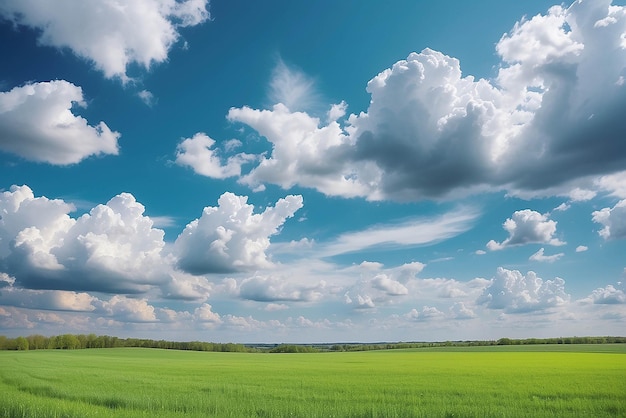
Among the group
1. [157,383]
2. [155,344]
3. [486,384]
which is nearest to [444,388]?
[486,384]

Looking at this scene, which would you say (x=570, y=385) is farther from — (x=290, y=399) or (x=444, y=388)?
(x=290, y=399)

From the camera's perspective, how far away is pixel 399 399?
23.8m

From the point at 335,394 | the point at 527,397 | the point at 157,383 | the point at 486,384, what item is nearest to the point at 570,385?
the point at 486,384

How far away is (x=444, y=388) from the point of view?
28719 millimetres

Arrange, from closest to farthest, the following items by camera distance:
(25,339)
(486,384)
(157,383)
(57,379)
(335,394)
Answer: (335,394), (486,384), (157,383), (57,379), (25,339)

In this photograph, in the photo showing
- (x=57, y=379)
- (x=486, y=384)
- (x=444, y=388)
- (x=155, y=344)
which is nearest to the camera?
(x=444, y=388)

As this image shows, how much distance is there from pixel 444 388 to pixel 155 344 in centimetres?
18182

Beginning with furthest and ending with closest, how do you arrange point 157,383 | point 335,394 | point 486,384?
point 157,383
point 486,384
point 335,394

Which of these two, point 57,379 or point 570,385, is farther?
point 57,379

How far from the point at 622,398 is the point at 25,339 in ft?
644

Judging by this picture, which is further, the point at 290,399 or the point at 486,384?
the point at 486,384

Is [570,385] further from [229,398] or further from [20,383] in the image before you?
[20,383]

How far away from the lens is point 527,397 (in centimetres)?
2488

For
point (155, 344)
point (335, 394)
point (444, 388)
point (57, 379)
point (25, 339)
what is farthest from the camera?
point (155, 344)
